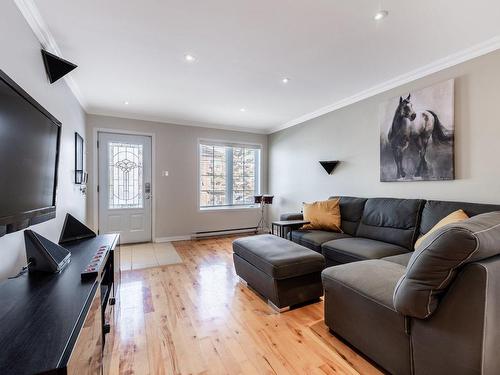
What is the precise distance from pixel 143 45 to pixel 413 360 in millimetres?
2998

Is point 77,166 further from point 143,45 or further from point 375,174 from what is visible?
point 375,174

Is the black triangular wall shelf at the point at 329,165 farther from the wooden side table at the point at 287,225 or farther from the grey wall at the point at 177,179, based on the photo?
the grey wall at the point at 177,179

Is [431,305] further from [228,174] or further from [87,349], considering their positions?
[228,174]

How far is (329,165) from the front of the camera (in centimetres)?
386

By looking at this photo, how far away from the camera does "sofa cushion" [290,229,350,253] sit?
9.44 ft

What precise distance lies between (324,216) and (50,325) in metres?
3.01

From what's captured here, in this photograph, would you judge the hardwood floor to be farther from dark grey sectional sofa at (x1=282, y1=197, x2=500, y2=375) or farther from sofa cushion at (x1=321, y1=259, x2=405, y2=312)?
sofa cushion at (x1=321, y1=259, x2=405, y2=312)

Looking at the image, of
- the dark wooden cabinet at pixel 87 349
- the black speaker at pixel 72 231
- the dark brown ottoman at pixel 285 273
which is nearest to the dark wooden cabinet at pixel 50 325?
the dark wooden cabinet at pixel 87 349

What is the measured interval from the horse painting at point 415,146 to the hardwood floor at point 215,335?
5.94ft

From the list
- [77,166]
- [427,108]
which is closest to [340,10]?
[427,108]

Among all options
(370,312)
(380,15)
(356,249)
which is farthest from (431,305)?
(380,15)

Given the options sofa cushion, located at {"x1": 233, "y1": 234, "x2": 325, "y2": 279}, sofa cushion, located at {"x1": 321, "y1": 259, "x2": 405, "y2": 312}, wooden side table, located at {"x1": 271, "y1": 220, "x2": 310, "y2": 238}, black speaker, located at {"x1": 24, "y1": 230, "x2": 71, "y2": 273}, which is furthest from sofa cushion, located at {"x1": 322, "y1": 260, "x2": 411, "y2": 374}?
black speaker, located at {"x1": 24, "y1": 230, "x2": 71, "y2": 273}

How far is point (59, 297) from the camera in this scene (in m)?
1.10

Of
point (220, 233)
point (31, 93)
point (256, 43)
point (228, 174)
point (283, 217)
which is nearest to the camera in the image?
point (31, 93)
